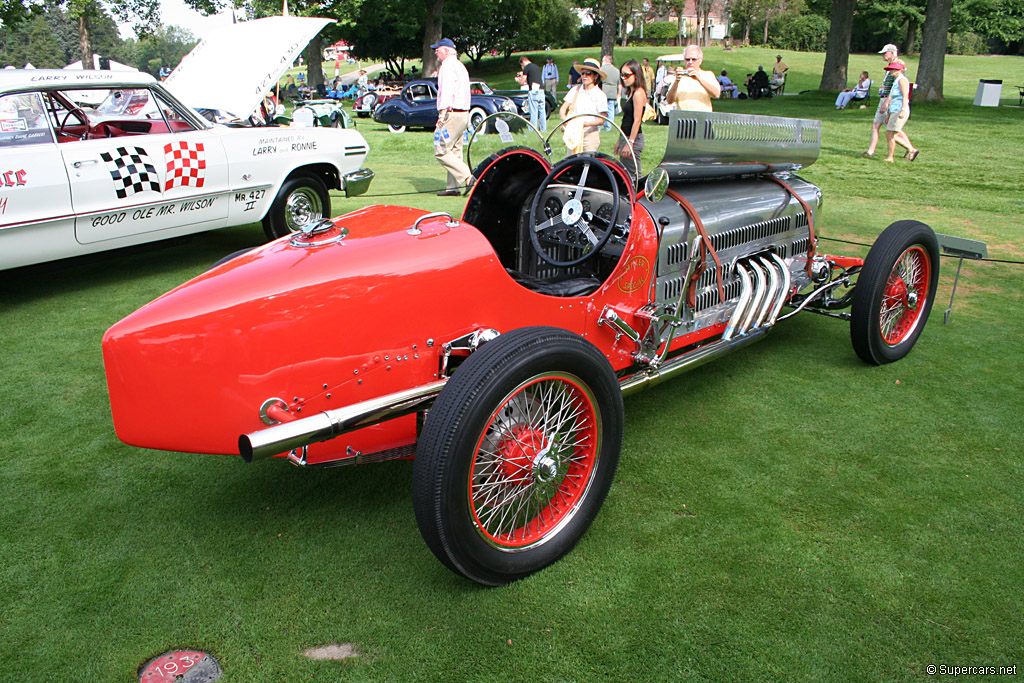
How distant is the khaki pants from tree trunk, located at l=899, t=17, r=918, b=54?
46.3 metres

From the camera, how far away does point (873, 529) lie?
110 inches

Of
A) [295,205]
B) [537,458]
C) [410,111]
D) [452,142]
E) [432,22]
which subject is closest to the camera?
[537,458]

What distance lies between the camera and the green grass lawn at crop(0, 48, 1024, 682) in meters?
2.20

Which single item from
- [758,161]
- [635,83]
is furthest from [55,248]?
[635,83]

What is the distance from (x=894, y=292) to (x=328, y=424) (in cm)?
371

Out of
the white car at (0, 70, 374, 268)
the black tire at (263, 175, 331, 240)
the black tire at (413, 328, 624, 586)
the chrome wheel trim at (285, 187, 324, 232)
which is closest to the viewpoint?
the black tire at (413, 328, 624, 586)

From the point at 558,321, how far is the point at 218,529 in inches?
66.2

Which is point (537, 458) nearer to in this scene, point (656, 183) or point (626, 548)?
point (626, 548)

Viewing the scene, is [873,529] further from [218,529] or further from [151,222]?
[151,222]

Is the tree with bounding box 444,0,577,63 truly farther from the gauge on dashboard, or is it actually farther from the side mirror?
the side mirror

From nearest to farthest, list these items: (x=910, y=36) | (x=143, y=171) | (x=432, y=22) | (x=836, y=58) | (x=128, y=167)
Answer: (x=128, y=167) → (x=143, y=171) → (x=836, y=58) → (x=432, y=22) → (x=910, y=36)

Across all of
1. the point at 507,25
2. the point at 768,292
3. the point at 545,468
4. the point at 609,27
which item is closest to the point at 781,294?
the point at 768,292

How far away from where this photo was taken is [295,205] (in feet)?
22.5

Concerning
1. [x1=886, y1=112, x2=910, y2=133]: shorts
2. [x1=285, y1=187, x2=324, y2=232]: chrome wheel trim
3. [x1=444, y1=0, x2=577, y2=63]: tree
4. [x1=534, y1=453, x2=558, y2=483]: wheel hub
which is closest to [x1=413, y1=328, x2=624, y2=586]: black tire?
[x1=534, y1=453, x2=558, y2=483]: wheel hub
